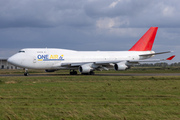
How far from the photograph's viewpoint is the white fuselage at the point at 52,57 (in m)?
37.1

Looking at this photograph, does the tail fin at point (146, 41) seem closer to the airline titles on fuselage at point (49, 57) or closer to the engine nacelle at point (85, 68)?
the engine nacelle at point (85, 68)

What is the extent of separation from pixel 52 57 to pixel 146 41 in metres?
19.9

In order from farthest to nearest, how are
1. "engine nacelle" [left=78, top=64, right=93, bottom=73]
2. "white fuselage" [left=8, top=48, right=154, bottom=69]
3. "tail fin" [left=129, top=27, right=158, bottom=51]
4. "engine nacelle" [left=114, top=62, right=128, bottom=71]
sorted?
"tail fin" [left=129, top=27, right=158, bottom=51] < "engine nacelle" [left=114, top=62, right=128, bottom=71] < "engine nacelle" [left=78, top=64, right=93, bottom=73] < "white fuselage" [left=8, top=48, right=154, bottom=69]

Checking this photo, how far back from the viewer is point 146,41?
48.8 metres

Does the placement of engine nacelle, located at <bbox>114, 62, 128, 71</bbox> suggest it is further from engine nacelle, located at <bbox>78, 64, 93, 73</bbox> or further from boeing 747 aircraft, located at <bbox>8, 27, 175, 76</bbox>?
engine nacelle, located at <bbox>78, 64, 93, 73</bbox>

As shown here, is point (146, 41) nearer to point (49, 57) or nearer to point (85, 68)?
point (85, 68)

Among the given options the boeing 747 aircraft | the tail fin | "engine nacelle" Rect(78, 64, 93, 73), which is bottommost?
"engine nacelle" Rect(78, 64, 93, 73)

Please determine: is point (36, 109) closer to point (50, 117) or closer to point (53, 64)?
point (50, 117)

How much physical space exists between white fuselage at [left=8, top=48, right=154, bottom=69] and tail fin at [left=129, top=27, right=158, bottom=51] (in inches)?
229

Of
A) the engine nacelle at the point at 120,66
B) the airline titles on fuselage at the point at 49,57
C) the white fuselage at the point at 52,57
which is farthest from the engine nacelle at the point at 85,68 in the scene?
the engine nacelle at the point at 120,66

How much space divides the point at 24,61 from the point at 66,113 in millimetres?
28093

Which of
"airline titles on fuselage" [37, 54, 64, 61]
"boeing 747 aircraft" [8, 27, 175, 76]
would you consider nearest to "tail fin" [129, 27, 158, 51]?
"boeing 747 aircraft" [8, 27, 175, 76]

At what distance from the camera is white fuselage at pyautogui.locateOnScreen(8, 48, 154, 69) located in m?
37.1

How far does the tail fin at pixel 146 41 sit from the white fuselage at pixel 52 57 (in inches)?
229
